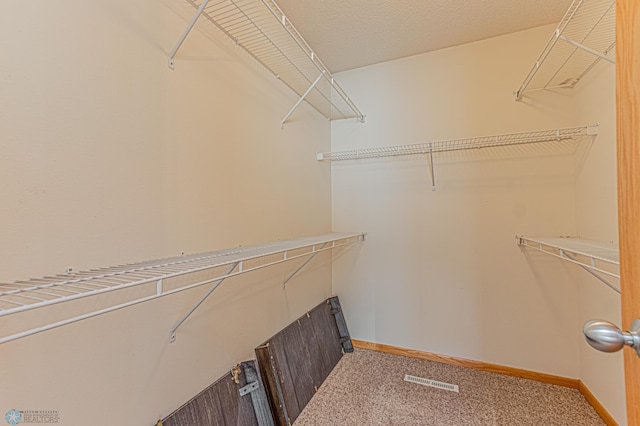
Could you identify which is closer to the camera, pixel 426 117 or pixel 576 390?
pixel 576 390

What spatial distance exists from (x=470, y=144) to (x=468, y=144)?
0.04ft

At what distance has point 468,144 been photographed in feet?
6.66

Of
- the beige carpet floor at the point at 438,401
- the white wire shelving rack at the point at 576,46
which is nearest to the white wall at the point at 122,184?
the beige carpet floor at the point at 438,401

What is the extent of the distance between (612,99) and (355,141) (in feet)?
5.21

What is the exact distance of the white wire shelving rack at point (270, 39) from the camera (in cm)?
114

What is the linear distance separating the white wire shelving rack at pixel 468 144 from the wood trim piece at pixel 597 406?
1.55 m

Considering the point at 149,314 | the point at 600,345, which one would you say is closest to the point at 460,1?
the point at 600,345

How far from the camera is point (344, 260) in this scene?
2.43 metres

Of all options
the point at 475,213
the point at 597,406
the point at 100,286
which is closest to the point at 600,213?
the point at 475,213

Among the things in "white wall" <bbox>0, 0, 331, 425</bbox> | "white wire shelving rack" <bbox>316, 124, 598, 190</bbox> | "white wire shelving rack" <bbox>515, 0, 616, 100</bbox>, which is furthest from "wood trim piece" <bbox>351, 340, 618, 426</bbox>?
"white wire shelving rack" <bbox>515, 0, 616, 100</bbox>

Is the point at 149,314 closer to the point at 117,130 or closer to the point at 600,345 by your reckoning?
the point at 117,130

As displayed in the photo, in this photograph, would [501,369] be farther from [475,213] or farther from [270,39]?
[270,39]

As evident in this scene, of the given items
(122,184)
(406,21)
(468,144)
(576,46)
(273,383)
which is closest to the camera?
(122,184)

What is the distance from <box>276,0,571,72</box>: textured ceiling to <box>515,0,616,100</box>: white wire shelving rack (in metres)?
0.31
